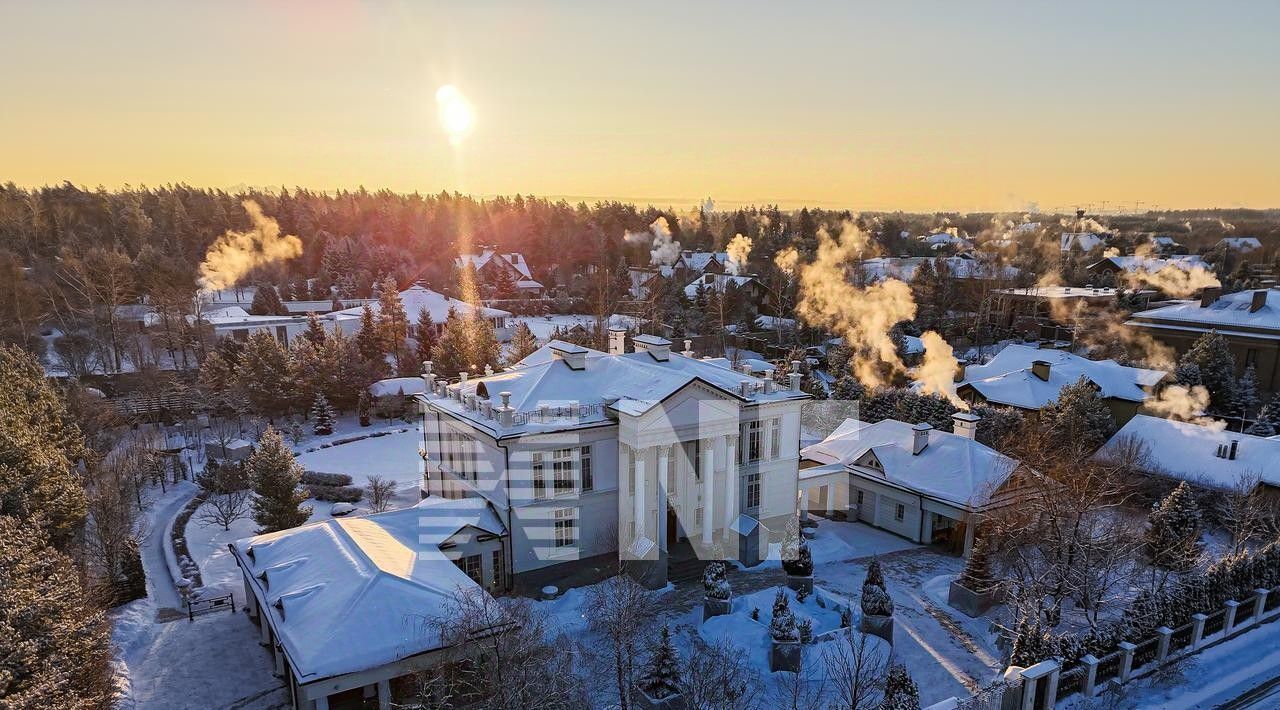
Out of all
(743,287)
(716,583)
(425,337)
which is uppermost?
(743,287)

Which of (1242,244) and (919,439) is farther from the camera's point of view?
(1242,244)

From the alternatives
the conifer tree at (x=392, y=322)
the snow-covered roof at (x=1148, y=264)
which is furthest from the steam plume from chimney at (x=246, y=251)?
the snow-covered roof at (x=1148, y=264)

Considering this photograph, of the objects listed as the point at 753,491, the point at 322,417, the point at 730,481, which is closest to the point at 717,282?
the point at 322,417

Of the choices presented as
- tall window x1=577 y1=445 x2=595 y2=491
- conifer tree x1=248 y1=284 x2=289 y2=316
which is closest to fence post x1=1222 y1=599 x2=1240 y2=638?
tall window x1=577 y1=445 x2=595 y2=491

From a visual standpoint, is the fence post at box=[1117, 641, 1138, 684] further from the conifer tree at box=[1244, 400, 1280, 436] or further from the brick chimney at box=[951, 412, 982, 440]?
the conifer tree at box=[1244, 400, 1280, 436]

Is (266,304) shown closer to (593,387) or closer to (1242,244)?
(593,387)

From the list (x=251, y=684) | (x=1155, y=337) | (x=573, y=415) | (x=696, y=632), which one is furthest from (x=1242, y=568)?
(x=1155, y=337)

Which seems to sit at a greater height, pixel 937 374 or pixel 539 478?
pixel 539 478
